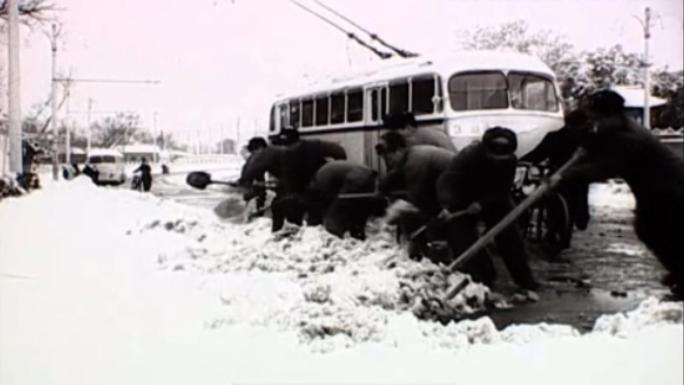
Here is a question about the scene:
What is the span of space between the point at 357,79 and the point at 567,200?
637mm

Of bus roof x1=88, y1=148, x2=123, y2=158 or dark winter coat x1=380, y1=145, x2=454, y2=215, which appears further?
dark winter coat x1=380, y1=145, x2=454, y2=215

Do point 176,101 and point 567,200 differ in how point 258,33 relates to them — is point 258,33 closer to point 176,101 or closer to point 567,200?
point 176,101

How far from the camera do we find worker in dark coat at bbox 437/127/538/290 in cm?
210

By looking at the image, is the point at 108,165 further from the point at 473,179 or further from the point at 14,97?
the point at 473,179

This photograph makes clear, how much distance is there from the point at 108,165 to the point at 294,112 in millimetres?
449

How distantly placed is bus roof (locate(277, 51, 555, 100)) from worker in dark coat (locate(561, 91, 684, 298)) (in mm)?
244

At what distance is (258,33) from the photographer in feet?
6.74

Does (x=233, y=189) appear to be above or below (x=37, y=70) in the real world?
below

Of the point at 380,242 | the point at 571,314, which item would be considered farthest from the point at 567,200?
the point at 380,242

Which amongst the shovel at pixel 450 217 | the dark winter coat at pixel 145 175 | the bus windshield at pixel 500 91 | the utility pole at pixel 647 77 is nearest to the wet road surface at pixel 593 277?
the shovel at pixel 450 217

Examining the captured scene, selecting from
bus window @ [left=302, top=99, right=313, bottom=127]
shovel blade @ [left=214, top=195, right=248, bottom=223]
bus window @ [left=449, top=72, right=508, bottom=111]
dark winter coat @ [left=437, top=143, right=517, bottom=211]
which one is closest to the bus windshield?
bus window @ [left=449, top=72, right=508, bottom=111]

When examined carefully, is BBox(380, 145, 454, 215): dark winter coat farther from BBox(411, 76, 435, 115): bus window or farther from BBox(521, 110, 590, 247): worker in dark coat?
BBox(521, 110, 590, 247): worker in dark coat

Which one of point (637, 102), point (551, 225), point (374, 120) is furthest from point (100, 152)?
point (637, 102)

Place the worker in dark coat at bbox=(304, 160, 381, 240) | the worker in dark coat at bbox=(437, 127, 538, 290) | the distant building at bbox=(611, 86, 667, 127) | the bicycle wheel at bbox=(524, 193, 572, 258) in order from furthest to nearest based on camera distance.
→ the distant building at bbox=(611, 86, 667, 127), the bicycle wheel at bbox=(524, 193, 572, 258), the worker in dark coat at bbox=(437, 127, 538, 290), the worker in dark coat at bbox=(304, 160, 381, 240)
